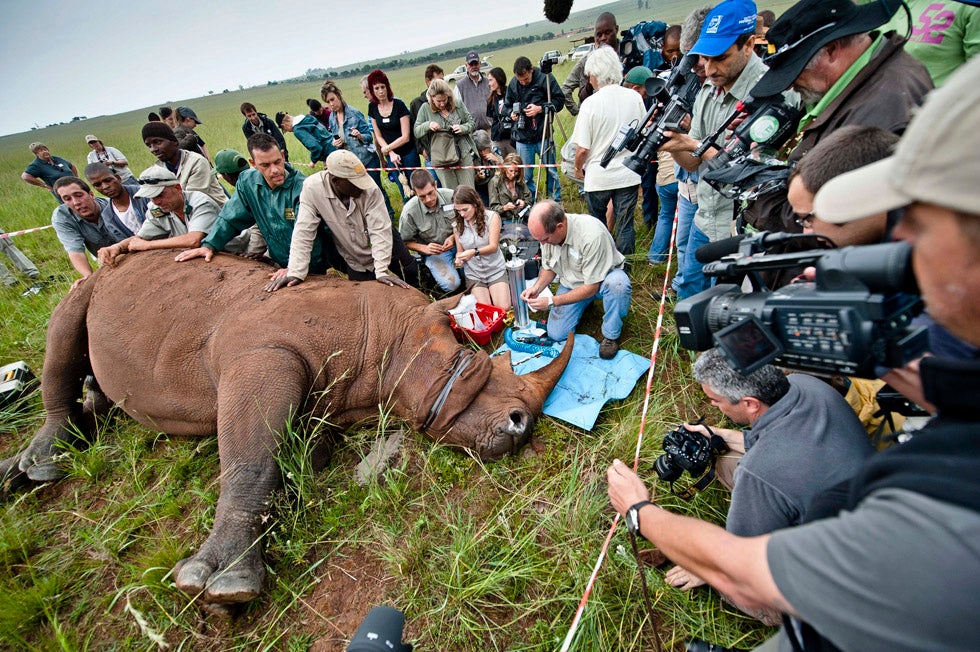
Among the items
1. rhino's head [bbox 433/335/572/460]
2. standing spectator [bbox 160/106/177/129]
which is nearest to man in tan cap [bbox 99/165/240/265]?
rhino's head [bbox 433/335/572/460]

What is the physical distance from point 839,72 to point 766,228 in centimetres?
96

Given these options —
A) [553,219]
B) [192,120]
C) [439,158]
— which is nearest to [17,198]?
[192,120]

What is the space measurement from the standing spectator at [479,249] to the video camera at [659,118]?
200 centimetres

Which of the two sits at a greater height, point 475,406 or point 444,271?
point 444,271

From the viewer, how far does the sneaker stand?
4.45 m

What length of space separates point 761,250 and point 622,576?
196 cm

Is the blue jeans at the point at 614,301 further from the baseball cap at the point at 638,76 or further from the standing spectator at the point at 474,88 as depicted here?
the standing spectator at the point at 474,88

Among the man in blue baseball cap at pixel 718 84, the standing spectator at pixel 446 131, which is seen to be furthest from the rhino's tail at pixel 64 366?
the man in blue baseball cap at pixel 718 84

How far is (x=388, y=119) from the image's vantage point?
7.94m

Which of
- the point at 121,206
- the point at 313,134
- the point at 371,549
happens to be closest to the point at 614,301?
the point at 371,549

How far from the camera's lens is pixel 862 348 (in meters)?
1.09

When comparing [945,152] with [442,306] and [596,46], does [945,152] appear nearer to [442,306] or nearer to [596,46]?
[442,306]

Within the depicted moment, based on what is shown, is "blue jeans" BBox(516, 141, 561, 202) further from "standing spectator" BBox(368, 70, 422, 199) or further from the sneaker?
the sneaker

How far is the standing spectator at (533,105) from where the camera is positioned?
744 centimetres
